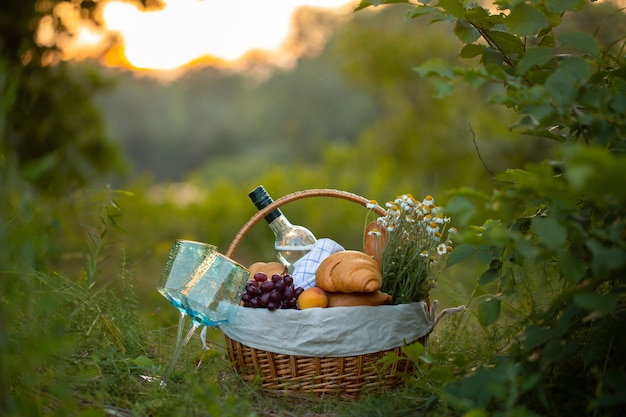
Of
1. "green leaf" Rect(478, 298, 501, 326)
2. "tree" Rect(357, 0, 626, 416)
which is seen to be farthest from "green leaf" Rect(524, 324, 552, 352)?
"green leaf" Rect(478, 298, 501, 326)

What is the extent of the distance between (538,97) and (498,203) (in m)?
0.27

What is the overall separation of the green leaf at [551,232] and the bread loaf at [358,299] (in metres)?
0.78

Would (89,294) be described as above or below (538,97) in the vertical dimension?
below

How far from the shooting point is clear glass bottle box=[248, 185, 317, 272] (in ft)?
7.80

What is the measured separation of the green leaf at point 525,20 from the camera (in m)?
1.67

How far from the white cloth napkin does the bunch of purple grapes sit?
0.12 metres

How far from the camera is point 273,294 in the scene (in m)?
2.06

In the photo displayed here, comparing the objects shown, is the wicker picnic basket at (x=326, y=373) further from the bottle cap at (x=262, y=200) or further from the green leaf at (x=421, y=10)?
the green leaf at (x=421, y=10)

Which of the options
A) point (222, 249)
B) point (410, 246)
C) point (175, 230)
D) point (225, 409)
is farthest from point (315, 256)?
point (175, 230)

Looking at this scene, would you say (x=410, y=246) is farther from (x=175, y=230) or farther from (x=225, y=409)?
(x=175, y=230)

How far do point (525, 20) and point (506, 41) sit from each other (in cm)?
33

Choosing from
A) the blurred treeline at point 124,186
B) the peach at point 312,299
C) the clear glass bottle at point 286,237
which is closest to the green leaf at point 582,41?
the blurred treeline at point 124,186

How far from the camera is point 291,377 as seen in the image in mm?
2068

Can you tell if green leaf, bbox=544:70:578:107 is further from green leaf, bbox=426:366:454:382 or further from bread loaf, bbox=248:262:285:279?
bread loaf, bbox=248:262:285:279
